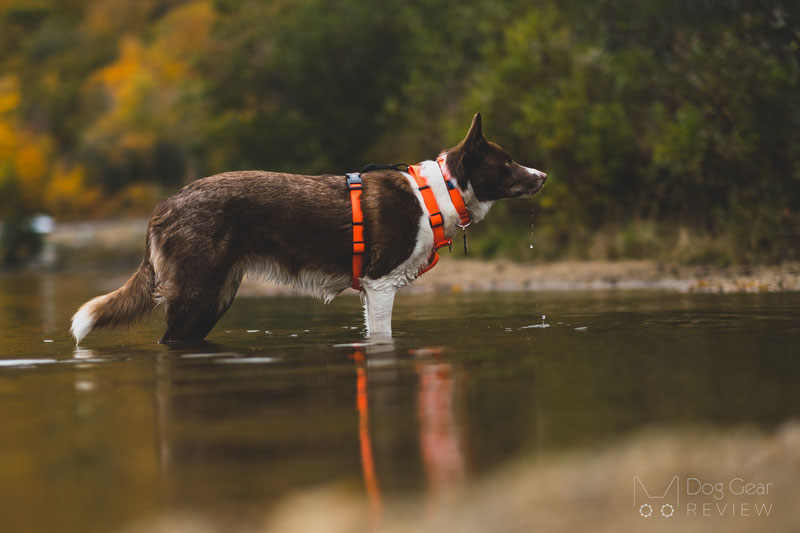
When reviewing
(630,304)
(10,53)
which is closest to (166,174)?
(10,53)

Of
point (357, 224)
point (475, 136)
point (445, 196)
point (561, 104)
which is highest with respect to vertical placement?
point (561, 104)

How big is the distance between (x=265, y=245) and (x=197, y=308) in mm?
776

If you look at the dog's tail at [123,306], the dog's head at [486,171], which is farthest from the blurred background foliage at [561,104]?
the dog's tail at [123,306]

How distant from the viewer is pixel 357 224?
29.5 feet

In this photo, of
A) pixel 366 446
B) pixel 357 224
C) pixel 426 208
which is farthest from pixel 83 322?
pixel 366 446

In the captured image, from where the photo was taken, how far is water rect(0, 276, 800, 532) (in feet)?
13.8

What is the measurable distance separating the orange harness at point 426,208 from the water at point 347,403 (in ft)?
2.36

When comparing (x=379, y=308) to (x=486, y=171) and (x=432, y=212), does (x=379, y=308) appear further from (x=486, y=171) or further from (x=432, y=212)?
(x=486, y=171)

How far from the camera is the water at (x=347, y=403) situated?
420 cm

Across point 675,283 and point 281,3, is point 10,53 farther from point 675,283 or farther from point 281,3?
point 675,283

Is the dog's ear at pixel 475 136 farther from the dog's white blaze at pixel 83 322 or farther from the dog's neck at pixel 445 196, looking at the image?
the dog's white blaze at pixel 83 322

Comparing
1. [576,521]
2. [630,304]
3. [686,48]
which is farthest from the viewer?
[686,48]

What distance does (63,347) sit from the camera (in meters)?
9.60

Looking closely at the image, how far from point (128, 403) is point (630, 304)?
704cm
